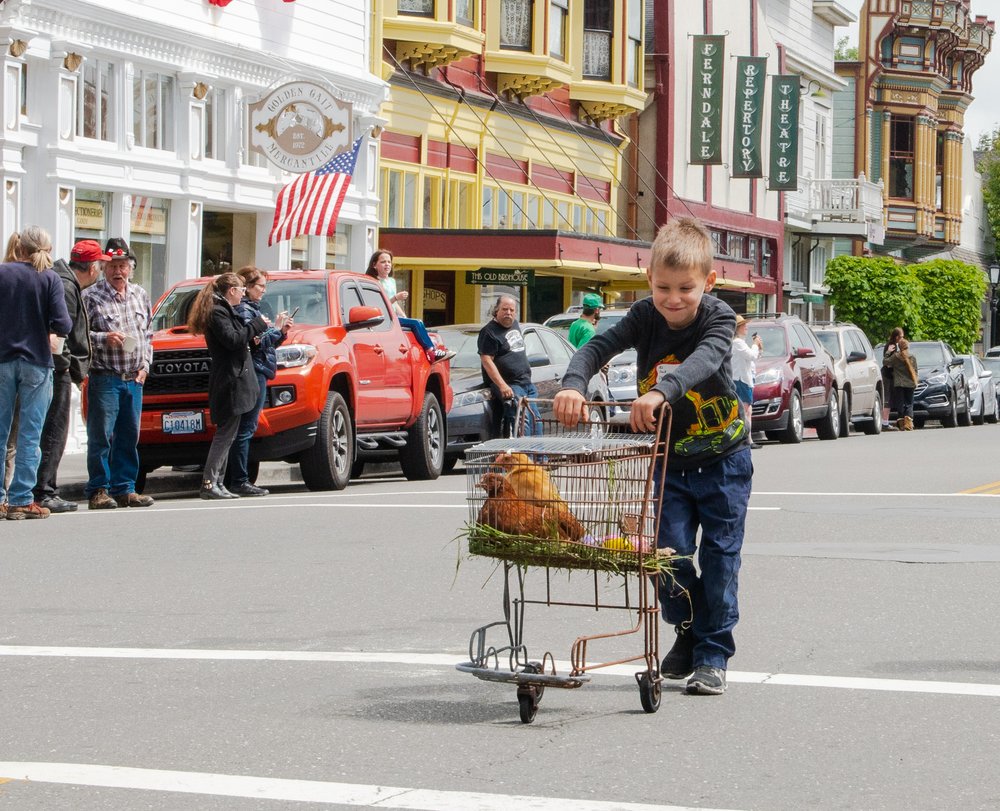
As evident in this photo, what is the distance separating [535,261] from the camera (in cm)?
3206

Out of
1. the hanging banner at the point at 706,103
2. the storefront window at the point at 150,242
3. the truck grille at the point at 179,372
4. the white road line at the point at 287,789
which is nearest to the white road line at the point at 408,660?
the white road line at the point at 287,789

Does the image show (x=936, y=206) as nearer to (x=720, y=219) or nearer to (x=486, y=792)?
(x=720, y=219)

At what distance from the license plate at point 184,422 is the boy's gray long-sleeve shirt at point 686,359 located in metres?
9.64

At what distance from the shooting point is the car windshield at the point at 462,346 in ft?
68.9

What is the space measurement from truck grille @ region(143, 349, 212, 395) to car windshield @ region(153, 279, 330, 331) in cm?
82

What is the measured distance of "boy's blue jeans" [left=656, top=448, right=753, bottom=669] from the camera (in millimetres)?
7125

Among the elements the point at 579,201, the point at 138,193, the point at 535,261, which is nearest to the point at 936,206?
the point at 579,201

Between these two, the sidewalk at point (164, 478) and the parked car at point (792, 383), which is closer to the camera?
the sidewalk at point (164, 478)

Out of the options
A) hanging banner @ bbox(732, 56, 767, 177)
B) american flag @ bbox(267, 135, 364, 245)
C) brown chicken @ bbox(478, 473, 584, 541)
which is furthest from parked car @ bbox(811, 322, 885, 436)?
brown chicken @ bbox(478, 473, 584, 541)

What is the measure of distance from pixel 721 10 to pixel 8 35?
30972 millimetres

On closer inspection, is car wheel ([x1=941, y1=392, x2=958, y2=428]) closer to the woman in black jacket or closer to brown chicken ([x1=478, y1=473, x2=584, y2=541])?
the woman in black jacket

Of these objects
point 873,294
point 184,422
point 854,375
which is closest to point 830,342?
point 854,375

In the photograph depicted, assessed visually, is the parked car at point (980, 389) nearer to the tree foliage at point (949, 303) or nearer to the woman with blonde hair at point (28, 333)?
the tree foliage at point (949, 303)

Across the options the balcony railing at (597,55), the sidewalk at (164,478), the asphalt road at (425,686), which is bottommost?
the asphalt road at (425,686)
